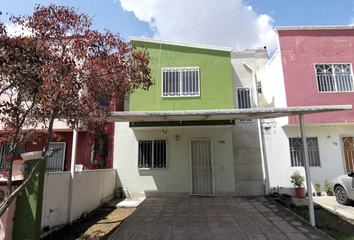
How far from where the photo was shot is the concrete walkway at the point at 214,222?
18.1 ft

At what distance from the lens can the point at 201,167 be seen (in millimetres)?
9992

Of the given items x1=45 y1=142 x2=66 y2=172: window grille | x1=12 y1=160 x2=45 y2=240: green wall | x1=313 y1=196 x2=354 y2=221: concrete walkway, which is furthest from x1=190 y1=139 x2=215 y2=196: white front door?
x1=12 y1=160 x2=45 y2=240: green wall

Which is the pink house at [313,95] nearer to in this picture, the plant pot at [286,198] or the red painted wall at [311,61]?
the red painted wall at [311,61]

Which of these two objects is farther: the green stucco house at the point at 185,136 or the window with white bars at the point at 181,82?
the window with white bars at the point at 181,82

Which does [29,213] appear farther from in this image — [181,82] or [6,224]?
[181,82]

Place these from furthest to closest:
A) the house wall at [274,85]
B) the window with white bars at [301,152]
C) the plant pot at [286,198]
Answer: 1. the house wall at [274,85]
2. the window with white bars at [301,152]
3. the plant pot at [286,198]

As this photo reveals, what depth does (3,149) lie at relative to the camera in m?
10.3

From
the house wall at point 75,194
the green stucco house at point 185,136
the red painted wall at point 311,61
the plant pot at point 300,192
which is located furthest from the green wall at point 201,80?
the plant pot at point 300,192

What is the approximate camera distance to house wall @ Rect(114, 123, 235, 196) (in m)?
9.73

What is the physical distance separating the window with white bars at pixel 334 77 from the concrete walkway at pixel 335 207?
4.82 m

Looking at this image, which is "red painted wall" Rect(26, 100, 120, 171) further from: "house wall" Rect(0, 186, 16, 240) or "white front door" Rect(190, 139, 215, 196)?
"house wall" Rect(0, 186, 16, 240)

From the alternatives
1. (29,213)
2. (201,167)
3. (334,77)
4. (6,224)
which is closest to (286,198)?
(201,167)

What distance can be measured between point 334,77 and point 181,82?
714 cm

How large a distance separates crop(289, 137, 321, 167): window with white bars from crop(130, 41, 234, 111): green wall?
145 inches
